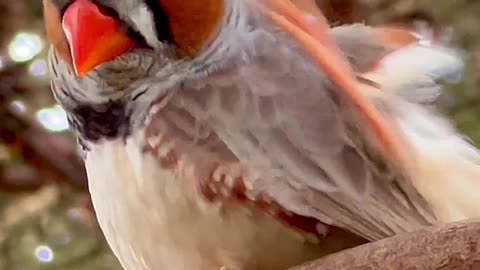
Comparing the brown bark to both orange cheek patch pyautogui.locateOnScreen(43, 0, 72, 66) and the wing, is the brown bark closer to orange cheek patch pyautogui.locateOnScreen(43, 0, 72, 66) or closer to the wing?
the wing

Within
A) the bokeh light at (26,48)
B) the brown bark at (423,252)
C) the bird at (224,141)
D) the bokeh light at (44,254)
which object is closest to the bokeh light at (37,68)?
the bokeh light at (26,48)

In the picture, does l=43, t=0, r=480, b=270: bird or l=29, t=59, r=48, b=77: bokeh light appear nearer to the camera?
l=43, t=0, r=480, b=270: bird

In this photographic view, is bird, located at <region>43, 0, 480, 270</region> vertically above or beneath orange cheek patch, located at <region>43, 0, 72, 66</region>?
beneath

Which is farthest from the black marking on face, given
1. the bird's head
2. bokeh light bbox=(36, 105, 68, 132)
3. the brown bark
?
bokeh light bbox=(36, 105, 68, 132)

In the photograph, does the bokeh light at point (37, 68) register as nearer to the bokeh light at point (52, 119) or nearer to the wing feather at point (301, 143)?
the bokeh light at point (52, 119)

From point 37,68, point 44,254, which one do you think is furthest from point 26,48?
point 44,254

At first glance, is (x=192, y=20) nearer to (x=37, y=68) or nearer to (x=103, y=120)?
(x=103, y=120)

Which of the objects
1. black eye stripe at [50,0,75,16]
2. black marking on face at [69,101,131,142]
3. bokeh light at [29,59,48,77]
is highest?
black eye stripe at [50,0,75,16]

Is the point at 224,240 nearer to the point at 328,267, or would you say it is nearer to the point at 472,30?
the point at 328,267
